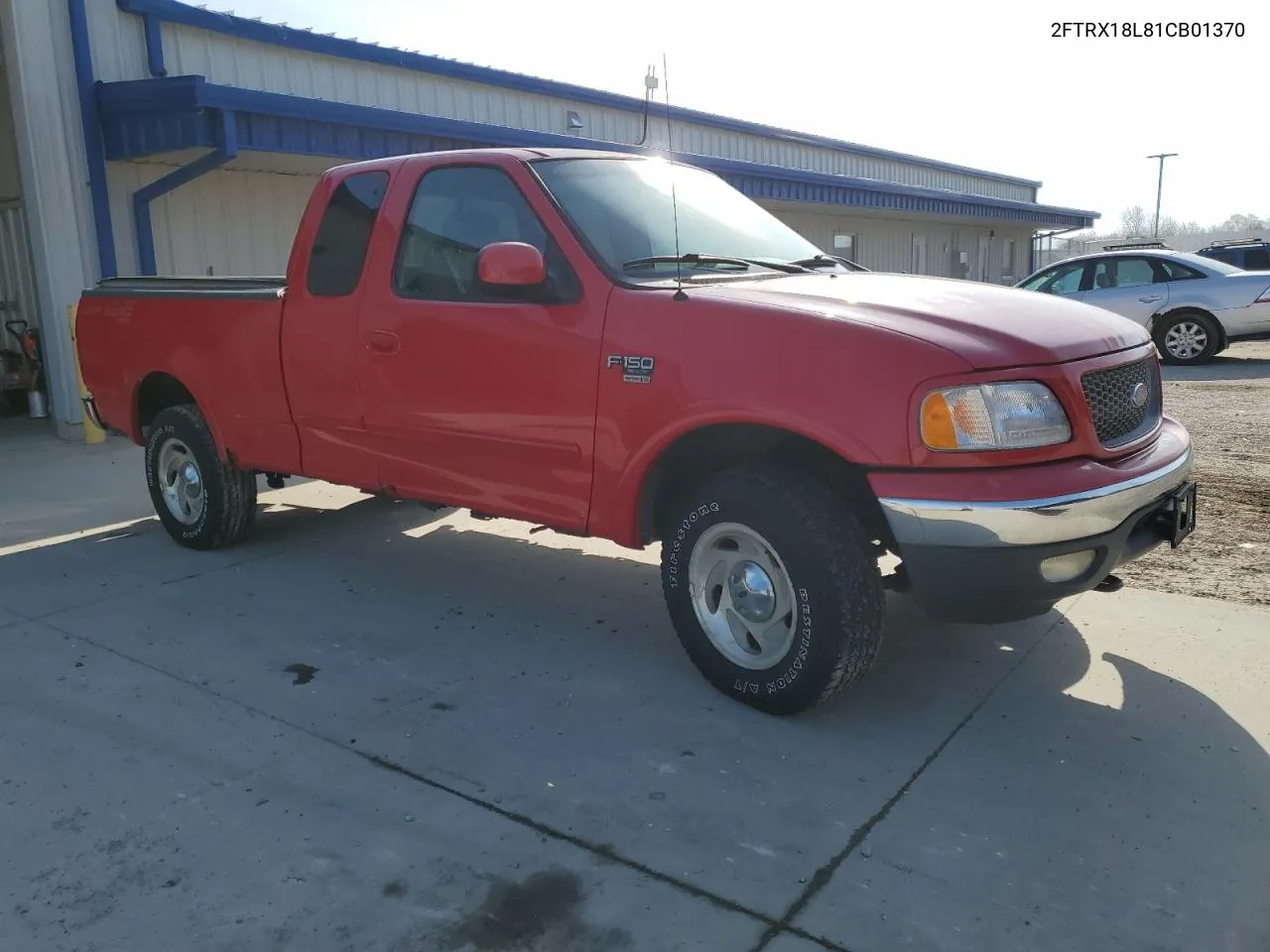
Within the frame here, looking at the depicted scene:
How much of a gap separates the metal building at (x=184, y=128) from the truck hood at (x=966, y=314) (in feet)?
17.3

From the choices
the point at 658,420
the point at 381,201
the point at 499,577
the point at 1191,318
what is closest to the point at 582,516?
the point at 658,420

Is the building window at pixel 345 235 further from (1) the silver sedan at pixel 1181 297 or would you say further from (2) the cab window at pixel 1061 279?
(2) the cab window at pixel 1061 279

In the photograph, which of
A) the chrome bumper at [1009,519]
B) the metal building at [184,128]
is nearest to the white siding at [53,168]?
the metal building at [184,128]

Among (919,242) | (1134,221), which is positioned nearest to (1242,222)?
(1134,221)

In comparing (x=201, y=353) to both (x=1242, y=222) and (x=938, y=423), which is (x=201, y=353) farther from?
(x=1242, y=222)

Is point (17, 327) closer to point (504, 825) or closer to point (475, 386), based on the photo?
point (475, 386)

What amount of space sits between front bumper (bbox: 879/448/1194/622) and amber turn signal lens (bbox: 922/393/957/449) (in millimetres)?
174

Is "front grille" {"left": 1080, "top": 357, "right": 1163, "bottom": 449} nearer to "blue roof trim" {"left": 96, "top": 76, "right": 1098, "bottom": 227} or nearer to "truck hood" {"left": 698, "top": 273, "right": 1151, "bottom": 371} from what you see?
"truck hood" {"left": 698, "top": 273, "right": 1151, "bottom": 371}

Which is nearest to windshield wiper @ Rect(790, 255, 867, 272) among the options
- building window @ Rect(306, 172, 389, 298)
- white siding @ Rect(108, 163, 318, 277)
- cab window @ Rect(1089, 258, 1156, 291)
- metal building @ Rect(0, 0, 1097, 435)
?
building window @ Rect(306, 172, 389, 298)

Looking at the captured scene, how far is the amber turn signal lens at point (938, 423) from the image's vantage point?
313cm

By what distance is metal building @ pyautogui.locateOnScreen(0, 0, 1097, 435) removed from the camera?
9.62 m

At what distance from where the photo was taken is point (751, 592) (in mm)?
3688

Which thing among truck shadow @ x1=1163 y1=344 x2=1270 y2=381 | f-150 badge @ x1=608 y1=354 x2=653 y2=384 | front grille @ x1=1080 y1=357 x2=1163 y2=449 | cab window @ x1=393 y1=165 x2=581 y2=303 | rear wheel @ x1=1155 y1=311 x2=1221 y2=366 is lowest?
truck shadow @ x1=1163 y1=344 x2=1270 y2=381

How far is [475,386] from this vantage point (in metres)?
4.28
